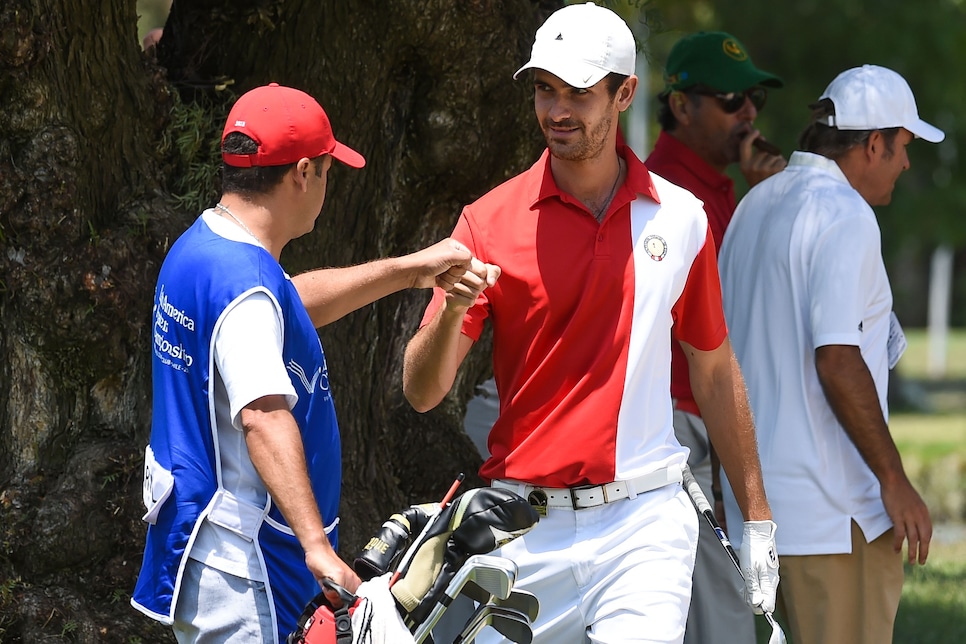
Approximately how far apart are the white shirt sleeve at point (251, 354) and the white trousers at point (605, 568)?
96 centimetres

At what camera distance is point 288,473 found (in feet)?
10.8

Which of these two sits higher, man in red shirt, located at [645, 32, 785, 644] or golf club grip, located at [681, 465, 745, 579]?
man in red shirt, located at [645, 32, 785, 644]

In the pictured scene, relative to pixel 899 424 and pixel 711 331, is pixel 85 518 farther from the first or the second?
pixel 899 424

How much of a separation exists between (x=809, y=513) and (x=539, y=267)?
5.34 feet

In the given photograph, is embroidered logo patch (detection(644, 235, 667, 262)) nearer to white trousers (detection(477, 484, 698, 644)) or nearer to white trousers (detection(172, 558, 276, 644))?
white trousers (detection(477, 484, 698, 644))

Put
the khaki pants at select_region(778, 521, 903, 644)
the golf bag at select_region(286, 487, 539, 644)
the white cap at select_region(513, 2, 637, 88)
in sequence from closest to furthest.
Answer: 1. the golf bag at select_region(286, 487, 539, 644)
2. the white cap at select_region(513, 2, 637, 88)
3. the khaki pants at select_region(778, 521, 903, 644)

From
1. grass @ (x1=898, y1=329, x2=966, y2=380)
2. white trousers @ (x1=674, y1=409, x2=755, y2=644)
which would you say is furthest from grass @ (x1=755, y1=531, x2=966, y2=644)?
grass @ (x1=898, y1=329, x2=966, y2=380)

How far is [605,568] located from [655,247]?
96 cm

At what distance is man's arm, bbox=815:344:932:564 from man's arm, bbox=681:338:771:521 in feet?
2.31

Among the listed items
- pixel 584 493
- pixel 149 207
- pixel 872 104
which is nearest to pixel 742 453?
pixel 584 493

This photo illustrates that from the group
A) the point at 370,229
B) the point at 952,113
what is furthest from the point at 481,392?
the point at 952,113

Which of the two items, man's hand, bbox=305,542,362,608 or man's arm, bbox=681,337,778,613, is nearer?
man's hand, bbox=305,542,362,608

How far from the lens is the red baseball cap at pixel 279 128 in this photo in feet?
11.9

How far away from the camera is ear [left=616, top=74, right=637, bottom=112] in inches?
163
